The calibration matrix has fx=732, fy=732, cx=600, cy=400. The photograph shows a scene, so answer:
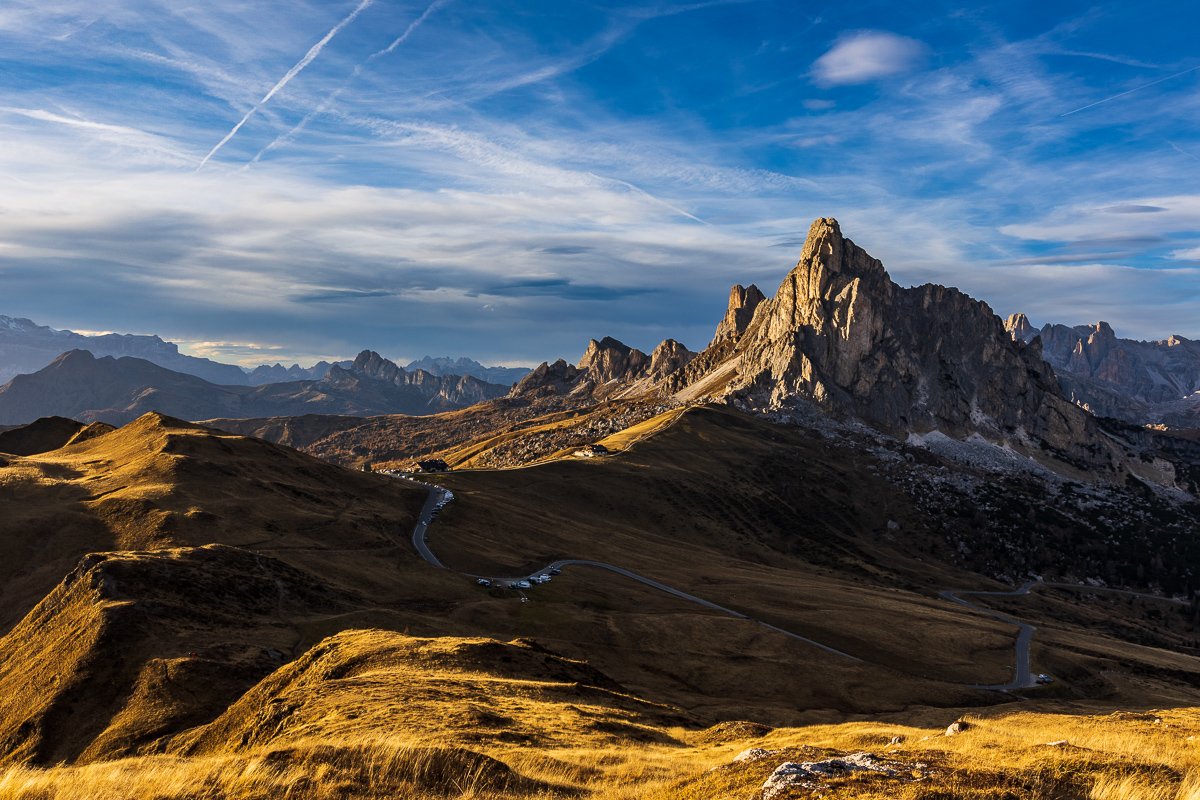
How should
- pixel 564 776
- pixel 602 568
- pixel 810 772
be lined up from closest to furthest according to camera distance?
pixel 810 772 < pixel 564 776 < pixel 602 568

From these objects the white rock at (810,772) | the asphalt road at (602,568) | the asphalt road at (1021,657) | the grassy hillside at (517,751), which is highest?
the white rock at (810,772)

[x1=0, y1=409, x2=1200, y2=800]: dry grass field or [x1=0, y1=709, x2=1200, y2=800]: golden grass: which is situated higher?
[x1=0, y1=709, x2=1200, y2=800]: golden grass

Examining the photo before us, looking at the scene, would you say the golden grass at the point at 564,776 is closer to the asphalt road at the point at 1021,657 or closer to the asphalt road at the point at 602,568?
the asphalt road at the point at 602,568

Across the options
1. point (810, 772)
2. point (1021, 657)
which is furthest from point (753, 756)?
point (1021, 657)

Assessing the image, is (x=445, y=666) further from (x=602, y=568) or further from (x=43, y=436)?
(x=43, y=436)

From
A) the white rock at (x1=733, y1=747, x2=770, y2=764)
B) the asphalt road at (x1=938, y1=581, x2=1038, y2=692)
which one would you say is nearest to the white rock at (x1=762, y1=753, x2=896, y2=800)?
the white rock at (x1=733, y1=747, x2=770, y2=764)

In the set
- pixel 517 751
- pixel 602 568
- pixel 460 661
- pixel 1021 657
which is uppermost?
pixel 517 751

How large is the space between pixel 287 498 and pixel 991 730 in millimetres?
104963

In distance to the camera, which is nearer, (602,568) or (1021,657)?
(1021,657)

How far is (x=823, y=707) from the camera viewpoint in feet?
266

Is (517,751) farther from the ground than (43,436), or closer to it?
closer to it

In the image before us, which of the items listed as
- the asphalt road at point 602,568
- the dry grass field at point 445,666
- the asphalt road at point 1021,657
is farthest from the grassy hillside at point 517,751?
the asphalt road at point 1021,657

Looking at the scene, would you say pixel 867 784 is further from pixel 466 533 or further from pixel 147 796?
pixel 466 533

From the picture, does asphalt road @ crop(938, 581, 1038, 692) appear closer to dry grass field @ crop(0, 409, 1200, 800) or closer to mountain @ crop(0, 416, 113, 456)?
→ dry grass field @ crop(0, 409, 1200, 800)
